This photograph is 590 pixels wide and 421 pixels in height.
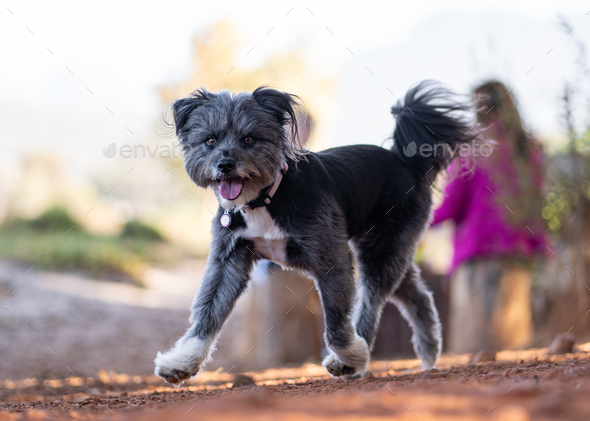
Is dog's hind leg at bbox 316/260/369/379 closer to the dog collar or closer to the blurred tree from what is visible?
the dog collar

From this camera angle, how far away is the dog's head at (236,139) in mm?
3539

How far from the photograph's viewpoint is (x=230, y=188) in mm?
3559

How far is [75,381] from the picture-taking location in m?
5.38

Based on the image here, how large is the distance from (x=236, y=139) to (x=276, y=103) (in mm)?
378

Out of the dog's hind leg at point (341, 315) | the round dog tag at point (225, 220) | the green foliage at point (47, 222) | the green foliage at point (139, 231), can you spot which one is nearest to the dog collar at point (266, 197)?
the round dog tag at point (225, 220)

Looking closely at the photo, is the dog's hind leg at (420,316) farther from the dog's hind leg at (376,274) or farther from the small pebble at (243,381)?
the small pebble at (243,381)

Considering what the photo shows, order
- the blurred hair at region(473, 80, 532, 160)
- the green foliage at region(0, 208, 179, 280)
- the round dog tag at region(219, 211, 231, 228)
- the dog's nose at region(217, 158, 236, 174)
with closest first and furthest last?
the dog's nose at region(217, 158, 236, 174)
the round dog tag at region(219, 211, 231, 228)
the blurred hair at region(473, 80, 532, 160)
the green foliage at region(0, 208, 179, 280)

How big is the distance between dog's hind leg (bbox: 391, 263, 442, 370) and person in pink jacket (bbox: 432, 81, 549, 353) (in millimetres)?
2293

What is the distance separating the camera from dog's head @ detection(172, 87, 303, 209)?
11.6 feet

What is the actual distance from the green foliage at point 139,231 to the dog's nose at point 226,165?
56.6ft

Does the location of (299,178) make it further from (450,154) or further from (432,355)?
(432,355)

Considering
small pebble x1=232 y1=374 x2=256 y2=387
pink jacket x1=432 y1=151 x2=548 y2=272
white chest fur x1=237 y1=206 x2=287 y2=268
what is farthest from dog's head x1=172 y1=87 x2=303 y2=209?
pink jacket x1=432 y1=151 x2=548 y2=272

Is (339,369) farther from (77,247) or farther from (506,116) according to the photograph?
(77,247)

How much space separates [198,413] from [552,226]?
5976 mm
